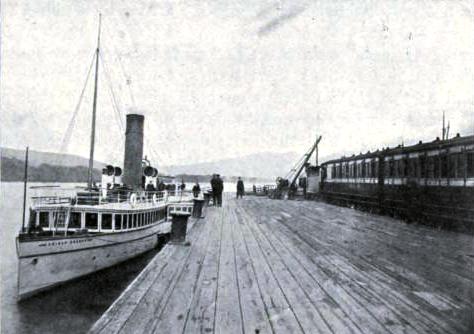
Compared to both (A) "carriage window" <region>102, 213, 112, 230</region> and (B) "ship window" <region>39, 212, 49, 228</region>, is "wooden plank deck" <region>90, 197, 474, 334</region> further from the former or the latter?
(B) "ship window" <region>39, 212, 49, 228</region>

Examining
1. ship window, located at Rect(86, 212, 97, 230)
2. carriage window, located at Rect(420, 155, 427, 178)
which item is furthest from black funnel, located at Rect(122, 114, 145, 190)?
carriage window, located at Rect(420, 155, 427, 178)

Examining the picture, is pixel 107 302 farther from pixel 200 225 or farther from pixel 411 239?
pixel 411 239

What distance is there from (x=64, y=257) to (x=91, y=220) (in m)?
2.43

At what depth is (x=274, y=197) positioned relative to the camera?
31594 millimetres

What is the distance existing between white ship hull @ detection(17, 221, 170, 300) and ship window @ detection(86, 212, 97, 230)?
100 cm

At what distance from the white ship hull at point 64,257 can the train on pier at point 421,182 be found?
12.6 meters

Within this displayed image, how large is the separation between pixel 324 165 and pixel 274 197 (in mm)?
5029

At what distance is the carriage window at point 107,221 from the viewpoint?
1602cm

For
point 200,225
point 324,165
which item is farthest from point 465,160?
point 324,165

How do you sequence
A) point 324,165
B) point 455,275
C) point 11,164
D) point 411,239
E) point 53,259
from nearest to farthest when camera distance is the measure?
point 455,275, point 411,239, point 53,259, point 324,165, point 11,164

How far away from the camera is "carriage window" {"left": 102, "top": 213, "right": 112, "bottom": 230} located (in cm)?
1602

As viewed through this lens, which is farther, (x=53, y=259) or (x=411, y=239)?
(x=53, y=259)

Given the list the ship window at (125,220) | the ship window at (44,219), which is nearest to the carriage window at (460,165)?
the ship window at (125,220)

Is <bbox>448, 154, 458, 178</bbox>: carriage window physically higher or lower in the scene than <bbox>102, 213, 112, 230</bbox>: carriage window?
higher
